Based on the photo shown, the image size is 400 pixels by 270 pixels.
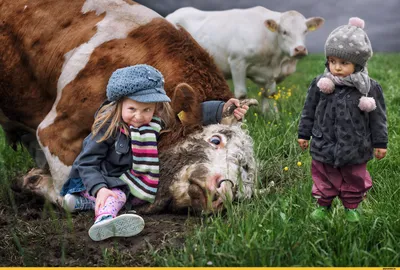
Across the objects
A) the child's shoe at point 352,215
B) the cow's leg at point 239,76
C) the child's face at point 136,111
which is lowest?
the cow's leg at point 239,76

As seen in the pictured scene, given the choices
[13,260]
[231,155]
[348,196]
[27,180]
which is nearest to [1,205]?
[27,180]

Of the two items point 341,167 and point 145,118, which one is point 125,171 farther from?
point 341,167

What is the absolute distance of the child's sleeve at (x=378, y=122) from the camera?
3074 millimetres

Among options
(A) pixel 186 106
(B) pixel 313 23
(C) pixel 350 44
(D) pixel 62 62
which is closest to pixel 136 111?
(A) pixel 186 106

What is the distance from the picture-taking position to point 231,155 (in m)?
3.89

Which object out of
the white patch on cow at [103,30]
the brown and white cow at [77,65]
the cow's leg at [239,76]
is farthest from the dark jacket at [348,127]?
the cow's leg at [239,76]

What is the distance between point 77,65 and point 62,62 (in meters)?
0.23

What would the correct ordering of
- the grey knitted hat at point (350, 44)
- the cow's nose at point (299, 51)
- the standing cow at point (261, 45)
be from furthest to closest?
the standing cow at point (261, 45) → the cow's nose at point (299, 51) → the grey knitted hat at point (350, 44)

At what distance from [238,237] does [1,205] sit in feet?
7.30

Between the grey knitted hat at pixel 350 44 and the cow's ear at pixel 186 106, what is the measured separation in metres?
1.22

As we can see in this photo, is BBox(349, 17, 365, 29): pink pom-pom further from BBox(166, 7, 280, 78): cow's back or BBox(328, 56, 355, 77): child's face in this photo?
BBox(166, 7, 280, 78): cow's back

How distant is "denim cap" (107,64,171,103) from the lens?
12.4ft

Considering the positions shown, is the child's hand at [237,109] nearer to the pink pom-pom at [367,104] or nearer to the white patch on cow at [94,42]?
the white patch on cow at [94,42]

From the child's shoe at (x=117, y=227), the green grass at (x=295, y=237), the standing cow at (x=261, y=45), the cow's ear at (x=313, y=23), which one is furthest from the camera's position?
the cow's ear at (x=313, y=23)
